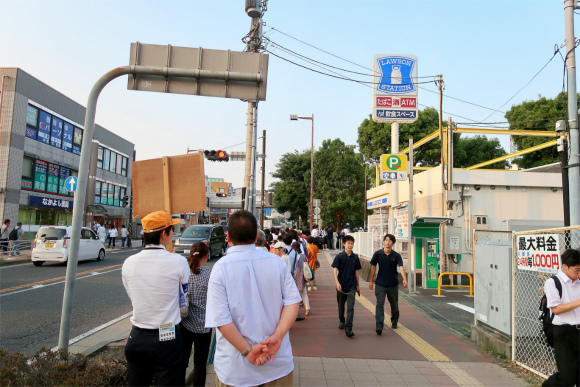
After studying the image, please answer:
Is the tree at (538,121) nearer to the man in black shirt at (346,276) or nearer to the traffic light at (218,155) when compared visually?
the traffic light at (218,155)

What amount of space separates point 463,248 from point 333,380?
9882 mm

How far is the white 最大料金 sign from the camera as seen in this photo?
187 inches

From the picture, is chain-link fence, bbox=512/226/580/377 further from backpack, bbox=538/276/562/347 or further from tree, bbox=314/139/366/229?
tree, bbox=314/139/366/229

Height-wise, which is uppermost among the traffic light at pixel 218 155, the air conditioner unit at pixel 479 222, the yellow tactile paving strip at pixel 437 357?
the traffic light at pixel 218 155

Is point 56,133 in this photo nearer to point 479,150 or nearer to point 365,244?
point 365,244

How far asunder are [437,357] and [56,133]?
30.9 m

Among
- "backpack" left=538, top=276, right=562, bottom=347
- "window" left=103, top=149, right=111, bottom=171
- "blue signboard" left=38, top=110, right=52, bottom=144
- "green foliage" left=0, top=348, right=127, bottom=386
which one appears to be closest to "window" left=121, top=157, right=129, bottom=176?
"window" left=103, top=149, right=111, bottom=171

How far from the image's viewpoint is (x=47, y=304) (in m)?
8.90

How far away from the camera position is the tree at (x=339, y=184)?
3625 centimetres

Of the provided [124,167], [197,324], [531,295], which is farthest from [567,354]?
[124,167]

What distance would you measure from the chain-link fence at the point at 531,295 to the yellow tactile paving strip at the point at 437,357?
2.95 feet

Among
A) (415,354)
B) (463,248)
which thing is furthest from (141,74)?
(463,248)

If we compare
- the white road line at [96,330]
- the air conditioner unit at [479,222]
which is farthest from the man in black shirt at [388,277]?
the air conditioner unit at [479,222]

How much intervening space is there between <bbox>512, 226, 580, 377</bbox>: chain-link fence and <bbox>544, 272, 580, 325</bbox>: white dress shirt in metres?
1.12
